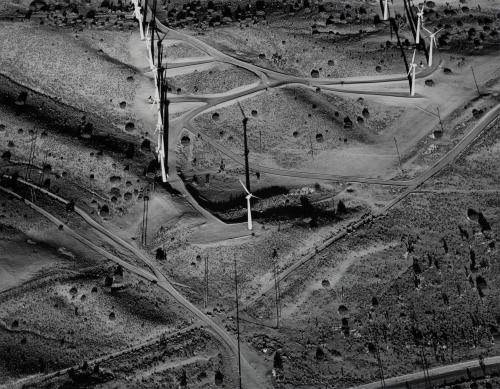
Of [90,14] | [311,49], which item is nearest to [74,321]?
[311,49]

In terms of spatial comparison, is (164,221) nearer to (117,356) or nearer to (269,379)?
(117,356)

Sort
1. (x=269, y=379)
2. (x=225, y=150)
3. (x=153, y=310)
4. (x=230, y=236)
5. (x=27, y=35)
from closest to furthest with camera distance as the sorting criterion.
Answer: (x=269, y=379), (x=153, y=310), (x=230, y=236), (x=225, y=150), (x=27, y=35)

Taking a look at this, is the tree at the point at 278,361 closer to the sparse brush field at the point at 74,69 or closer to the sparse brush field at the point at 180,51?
the sparse brush field at the point at 74,69

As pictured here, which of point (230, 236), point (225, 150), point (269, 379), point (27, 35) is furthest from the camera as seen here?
point (27, 35)

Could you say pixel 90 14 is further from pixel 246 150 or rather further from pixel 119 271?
pixel 119 271

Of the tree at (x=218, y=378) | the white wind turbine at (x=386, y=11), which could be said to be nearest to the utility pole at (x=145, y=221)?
the tree at (x=218, y=378)

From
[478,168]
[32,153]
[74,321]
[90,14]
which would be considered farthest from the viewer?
[90,14]

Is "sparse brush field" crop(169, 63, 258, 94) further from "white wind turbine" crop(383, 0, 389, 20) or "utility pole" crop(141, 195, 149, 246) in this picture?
"white wind turbine" crop(383, 0, 389, 20)

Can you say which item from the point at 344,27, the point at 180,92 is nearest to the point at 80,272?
the point at 180,92
